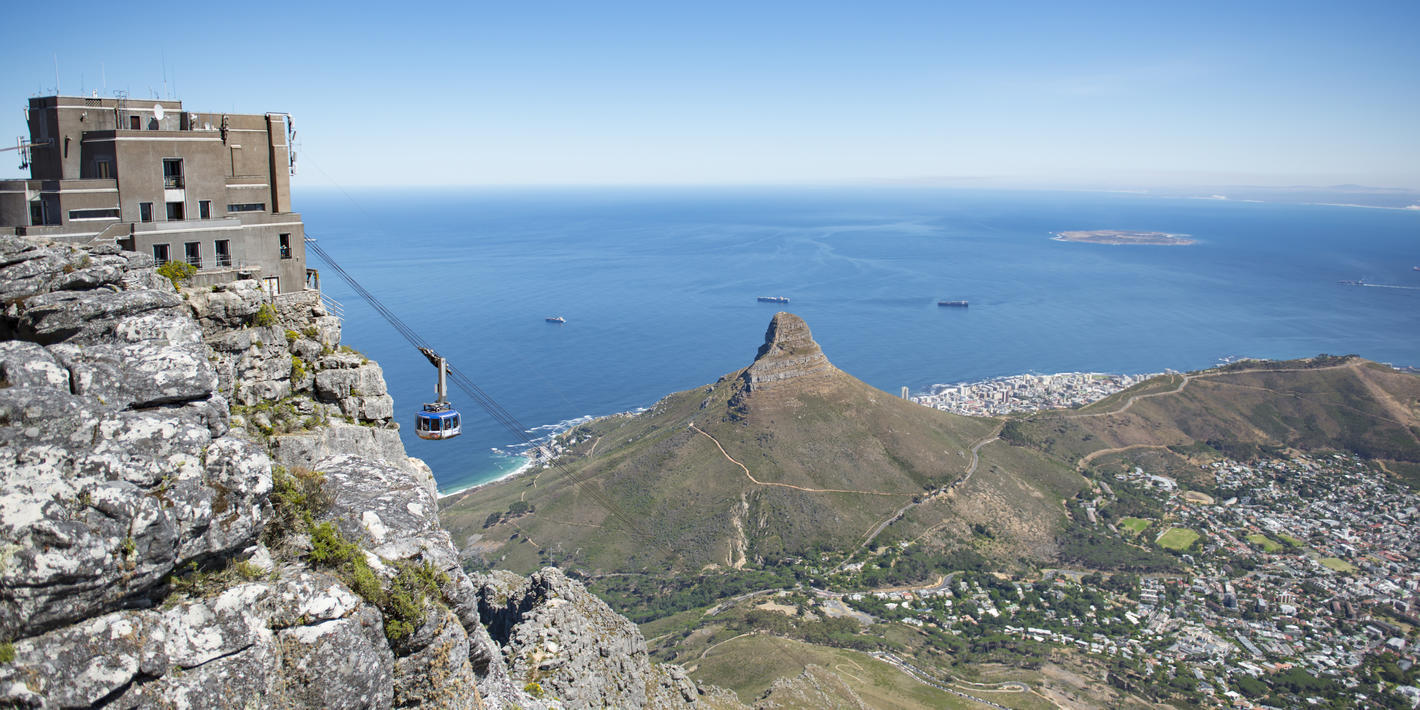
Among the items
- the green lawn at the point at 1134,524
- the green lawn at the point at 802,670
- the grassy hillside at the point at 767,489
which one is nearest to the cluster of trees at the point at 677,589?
the grassy hillside at the point at 767,489

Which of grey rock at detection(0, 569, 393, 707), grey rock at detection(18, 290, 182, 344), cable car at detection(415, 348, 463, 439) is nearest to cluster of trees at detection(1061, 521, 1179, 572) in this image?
cable car at detection(415, 348, 463, 439)

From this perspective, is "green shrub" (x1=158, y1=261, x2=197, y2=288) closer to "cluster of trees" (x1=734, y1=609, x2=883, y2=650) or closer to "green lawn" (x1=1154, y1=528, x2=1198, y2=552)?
"cluster of trees" (x1=734, y1=609, x2=883, y2=650)

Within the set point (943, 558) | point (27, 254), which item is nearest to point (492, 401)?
point (943, 558)

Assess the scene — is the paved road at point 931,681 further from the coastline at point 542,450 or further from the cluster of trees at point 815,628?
the coastline at point 542,450

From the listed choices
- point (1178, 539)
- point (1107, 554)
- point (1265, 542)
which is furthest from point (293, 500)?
point (1265, 542)

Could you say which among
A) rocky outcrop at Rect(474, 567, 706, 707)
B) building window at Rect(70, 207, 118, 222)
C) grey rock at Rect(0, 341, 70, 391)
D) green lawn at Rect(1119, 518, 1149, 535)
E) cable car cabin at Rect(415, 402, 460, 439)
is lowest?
green lawn at Rect(1119, 518, 1149, 535)

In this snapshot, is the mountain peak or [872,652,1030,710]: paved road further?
the mountain peak
